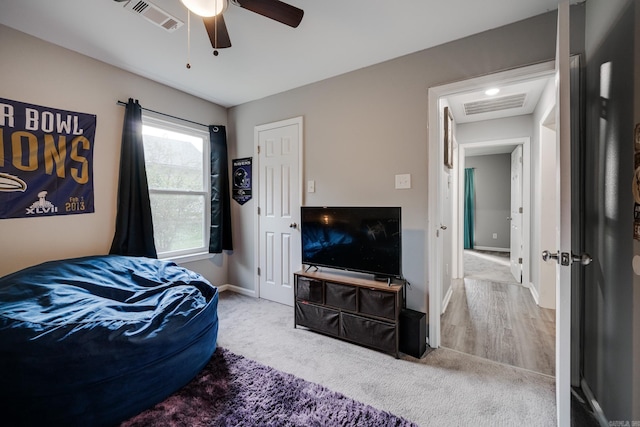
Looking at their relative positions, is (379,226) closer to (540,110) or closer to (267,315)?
(267,315)

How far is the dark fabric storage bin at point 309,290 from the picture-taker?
97.1 inches

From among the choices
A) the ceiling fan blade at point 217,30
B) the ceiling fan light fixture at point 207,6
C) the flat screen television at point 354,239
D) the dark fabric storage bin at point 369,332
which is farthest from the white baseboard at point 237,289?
the ceiling fan light fixture at point 207,6

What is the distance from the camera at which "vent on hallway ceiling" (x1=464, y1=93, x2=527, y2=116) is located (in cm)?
315

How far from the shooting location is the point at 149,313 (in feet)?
5.59

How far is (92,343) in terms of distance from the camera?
1375 millimetres

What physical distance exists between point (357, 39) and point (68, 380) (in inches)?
109

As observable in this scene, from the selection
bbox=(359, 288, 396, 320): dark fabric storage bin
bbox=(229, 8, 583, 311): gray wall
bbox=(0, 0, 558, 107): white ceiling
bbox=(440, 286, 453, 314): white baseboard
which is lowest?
bbox=(440, 286, 453, 314): white baseboard

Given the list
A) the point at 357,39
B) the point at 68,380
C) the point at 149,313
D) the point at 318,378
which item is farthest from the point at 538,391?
the point at 357,39

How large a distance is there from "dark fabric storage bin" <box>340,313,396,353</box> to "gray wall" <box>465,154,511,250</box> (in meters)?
6.00

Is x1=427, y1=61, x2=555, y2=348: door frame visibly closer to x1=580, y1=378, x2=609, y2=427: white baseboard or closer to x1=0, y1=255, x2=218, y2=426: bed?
x1=580, y1=378, x2=609, y2=427: white baseboard

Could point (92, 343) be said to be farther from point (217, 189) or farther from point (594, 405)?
point (594, 405)

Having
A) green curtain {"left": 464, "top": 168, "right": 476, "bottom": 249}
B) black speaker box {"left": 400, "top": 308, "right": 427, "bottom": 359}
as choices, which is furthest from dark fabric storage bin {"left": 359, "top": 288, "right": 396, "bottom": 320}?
green curtain {"left": 464, "top": 168, "right": 476, "bottom": 249}

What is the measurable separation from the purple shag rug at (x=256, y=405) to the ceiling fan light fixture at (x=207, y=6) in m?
2.18

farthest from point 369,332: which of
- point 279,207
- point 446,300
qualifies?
point 279,207
